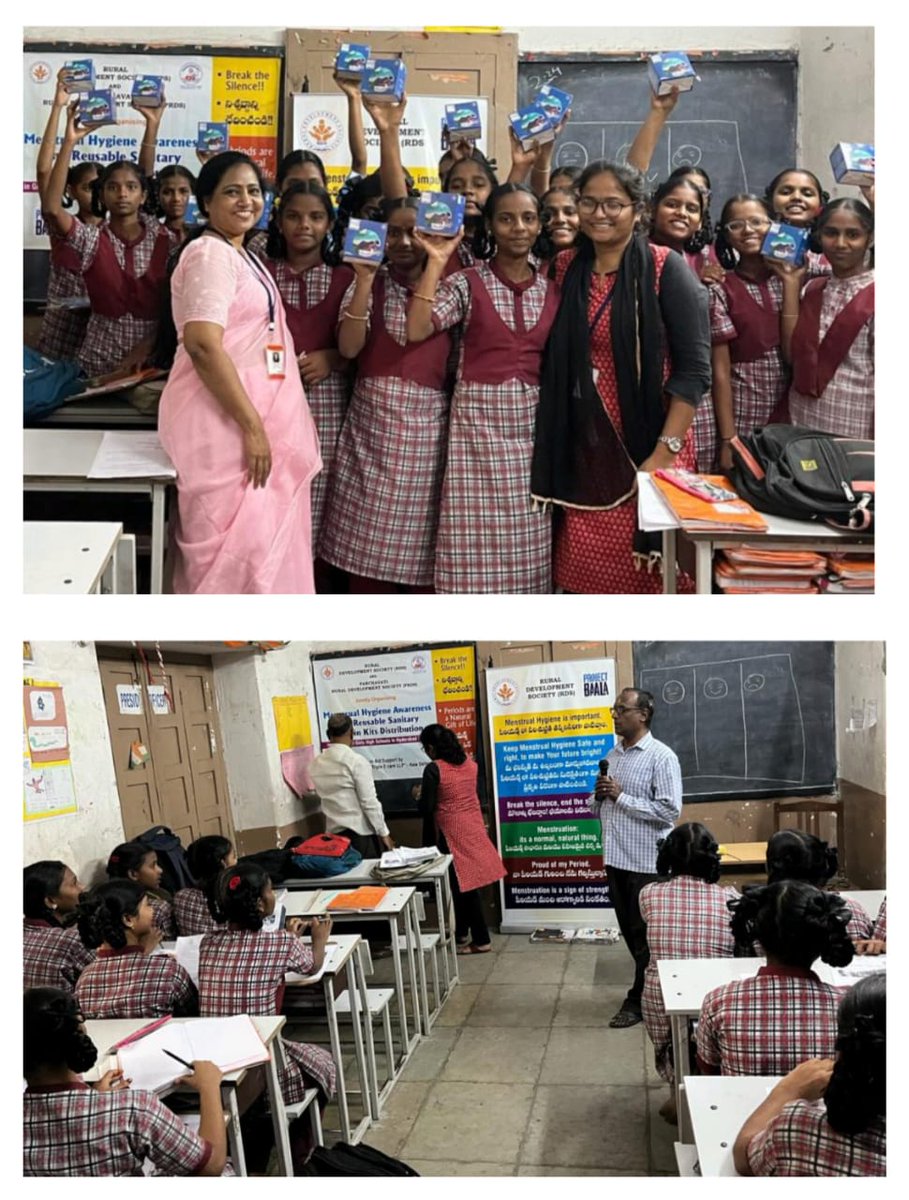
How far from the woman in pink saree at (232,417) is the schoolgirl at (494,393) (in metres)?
0.29

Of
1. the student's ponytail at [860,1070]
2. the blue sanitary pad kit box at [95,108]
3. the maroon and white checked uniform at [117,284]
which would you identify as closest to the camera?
the student's ponytail at [860,1070]

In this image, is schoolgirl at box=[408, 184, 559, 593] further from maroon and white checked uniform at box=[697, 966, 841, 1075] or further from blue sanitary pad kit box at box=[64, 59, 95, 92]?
maroon and white checked uniform at box=[697, 966, 841, 1075]

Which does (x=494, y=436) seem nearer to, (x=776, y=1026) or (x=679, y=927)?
(x=679, y=927)

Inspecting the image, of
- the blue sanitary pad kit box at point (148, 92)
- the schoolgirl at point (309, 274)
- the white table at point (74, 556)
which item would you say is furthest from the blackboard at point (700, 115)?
the white table at point (74, 556)

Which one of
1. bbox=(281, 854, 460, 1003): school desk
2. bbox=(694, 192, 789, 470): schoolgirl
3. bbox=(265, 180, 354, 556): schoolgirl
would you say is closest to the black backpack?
bbox=(694, 192, 789, 470): schoolgirl

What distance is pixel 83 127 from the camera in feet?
7.29

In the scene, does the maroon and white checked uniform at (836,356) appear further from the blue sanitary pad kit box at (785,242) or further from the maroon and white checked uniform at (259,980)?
the maroon and white checked uniform at (259,980)

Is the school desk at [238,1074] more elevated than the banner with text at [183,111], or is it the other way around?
the banner with text at [183,111]

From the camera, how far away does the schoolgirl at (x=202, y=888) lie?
2.46 meters

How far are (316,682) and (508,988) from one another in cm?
77
